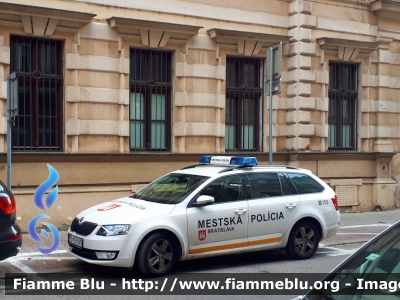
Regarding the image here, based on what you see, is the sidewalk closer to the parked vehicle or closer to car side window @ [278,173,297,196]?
car side window @ [278,173,297,196]

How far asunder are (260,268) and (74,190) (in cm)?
511

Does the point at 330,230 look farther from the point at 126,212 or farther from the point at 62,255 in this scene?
the point at 62,255

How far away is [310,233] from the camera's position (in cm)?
923

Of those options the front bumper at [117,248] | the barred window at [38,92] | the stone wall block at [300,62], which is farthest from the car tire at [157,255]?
the stone wall block at [300,62]

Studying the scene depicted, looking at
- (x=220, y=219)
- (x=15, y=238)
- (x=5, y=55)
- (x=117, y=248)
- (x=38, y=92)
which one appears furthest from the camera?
(x=38, y=92)

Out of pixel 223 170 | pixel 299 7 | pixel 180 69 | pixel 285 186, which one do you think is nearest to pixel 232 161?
pixel 223 170

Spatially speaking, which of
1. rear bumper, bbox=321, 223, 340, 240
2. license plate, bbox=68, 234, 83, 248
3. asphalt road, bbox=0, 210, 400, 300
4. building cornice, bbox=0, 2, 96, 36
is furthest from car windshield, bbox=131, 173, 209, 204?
building cornice, bbox=0, 2, 96, 36

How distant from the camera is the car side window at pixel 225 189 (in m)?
8.38

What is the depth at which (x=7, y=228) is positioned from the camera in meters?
6.89

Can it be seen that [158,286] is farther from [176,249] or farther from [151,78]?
[151,78]

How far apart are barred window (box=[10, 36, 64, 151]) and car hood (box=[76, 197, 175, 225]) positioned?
411 cm

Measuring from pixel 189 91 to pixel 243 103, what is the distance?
1.79 meters

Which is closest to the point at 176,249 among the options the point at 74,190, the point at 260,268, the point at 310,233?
the point at 260,268

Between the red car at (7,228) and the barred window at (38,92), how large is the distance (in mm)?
4802
